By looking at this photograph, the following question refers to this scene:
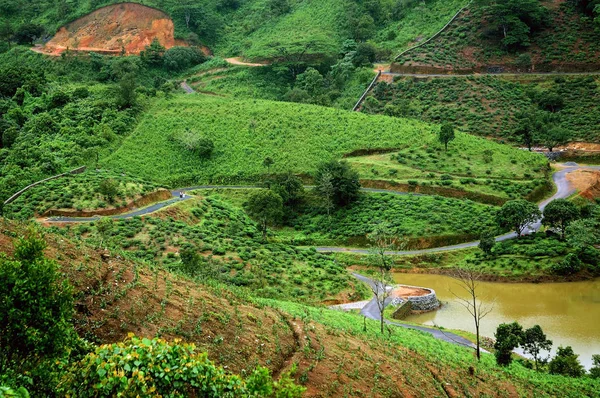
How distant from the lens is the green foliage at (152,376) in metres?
11.5

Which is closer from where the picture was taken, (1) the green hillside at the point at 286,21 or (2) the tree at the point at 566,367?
(2) the tree at the point at 566,367

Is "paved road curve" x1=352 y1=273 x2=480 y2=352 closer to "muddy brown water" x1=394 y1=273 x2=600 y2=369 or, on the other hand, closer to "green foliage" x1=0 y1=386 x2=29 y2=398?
"muddy brown water" x1=394 y1=273 x2=600 y2=369

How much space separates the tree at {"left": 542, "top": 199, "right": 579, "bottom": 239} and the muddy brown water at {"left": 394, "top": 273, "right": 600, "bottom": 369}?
20.0ft

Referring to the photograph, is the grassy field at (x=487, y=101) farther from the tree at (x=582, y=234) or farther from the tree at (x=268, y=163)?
the tree at (x=582, y=234)

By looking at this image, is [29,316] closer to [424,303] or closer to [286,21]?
[424,303]

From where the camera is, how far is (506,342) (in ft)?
96.4

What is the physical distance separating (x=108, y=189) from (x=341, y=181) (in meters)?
23.4

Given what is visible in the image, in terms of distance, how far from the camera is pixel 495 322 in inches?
1575

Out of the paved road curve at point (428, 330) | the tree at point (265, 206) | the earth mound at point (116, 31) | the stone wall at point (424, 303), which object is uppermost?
the paved road curve at point (428, 330)

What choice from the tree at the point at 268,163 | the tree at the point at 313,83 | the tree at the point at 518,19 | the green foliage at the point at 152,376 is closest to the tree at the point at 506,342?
Result: the green foliage at the point at 152,376

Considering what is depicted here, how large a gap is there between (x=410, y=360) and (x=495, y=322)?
19468 mm

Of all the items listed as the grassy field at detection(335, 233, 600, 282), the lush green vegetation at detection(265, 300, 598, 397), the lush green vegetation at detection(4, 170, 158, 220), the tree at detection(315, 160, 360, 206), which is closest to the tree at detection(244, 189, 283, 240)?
the tree at detection(315, 160, 360, 206)

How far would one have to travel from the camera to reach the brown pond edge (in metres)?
46.7

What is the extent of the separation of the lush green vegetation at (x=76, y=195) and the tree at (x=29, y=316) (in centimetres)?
3535
